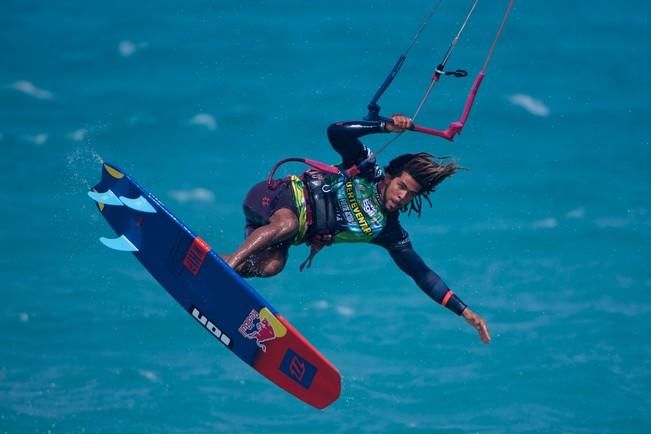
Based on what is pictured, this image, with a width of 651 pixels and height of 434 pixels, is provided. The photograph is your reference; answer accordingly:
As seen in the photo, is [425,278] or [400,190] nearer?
[400,190]

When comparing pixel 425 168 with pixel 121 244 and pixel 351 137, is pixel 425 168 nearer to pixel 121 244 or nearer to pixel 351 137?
pixel 351 137

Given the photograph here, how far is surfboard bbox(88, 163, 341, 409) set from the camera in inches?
253

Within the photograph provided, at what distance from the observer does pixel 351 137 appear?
6176 millimetres

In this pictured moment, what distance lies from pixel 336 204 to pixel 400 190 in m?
0.38

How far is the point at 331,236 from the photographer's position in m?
6.54

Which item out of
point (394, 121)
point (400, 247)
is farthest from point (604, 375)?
point (394, 121)

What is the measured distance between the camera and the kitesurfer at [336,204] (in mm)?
6352

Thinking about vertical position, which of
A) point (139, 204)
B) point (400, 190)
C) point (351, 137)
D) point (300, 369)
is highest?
point (351, 137)

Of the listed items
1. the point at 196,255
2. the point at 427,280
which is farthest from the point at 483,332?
the point at 196,255

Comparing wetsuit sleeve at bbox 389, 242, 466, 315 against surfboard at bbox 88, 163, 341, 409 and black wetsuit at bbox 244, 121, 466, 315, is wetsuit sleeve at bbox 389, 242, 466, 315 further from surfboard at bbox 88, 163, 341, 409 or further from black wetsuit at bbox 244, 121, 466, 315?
surfboard at bbox 88, 163, 341, 409

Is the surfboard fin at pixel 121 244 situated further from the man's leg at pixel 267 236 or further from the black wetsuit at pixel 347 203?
the black wetsuit at pixel 347 203

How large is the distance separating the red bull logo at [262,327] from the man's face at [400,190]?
94cm

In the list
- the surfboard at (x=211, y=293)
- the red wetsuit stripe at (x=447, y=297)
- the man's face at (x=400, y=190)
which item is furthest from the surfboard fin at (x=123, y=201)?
the red wetsuit stripe at (x=447, y=297)

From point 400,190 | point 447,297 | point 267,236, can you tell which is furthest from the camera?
point 447,297
